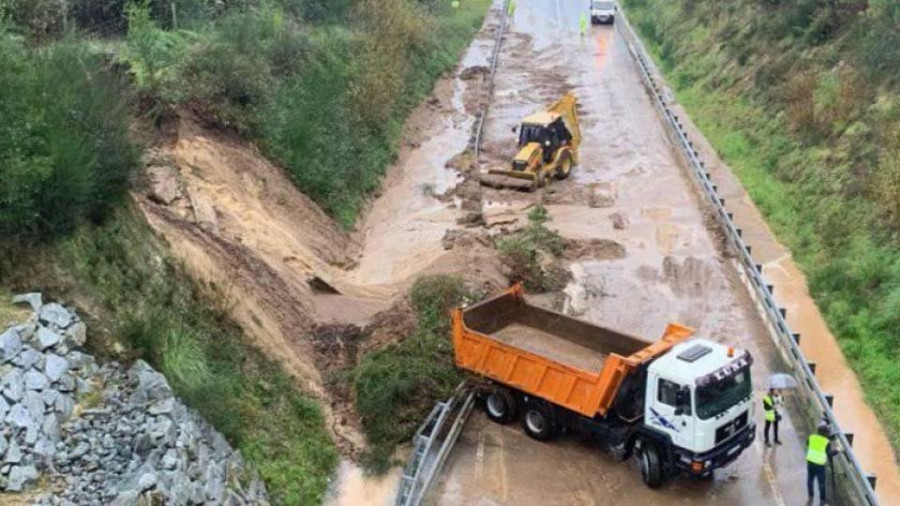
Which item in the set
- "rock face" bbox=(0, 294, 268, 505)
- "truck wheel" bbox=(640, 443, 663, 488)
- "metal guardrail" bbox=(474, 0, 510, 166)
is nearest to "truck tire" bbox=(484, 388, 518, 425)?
"truck wheel" bbox=(640, 443, 663, 488)

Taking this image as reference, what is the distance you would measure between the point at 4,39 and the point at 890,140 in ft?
71.6

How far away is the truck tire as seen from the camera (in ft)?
58.5

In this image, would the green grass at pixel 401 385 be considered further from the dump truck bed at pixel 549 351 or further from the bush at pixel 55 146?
the bush at pixel 55 146

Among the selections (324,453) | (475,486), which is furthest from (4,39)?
(475,486)

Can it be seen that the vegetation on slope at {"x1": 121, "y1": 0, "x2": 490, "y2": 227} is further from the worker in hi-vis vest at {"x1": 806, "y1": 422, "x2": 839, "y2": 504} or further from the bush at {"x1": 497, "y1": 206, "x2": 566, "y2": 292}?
the worker in hi-vis vest at {"x1": 806, "y1": 422, "x2": 839, "y2": 504}

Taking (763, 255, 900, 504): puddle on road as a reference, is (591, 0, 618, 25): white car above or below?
below

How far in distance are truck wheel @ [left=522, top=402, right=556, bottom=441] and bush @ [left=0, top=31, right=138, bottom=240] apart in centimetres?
820

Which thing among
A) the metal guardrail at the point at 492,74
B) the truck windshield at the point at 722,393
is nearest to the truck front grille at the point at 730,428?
the truck windshield at the point at 722,393

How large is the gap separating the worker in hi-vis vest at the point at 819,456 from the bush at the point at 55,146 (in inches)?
478

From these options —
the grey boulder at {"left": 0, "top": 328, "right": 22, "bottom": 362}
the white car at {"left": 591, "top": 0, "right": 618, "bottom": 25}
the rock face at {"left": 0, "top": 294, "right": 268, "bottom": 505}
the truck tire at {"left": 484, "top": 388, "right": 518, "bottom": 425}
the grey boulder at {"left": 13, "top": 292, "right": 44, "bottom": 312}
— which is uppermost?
the grey boulder at {"left": 0, "top": 328, "right": 22, "bottom": 362}

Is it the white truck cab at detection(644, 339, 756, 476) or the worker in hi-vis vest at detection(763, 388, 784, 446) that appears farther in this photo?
the worker in hi-vis vest at detection(763, 388, 784, 446)

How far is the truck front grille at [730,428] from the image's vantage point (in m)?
15.4

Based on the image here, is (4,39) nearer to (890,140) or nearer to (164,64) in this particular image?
(164,64)

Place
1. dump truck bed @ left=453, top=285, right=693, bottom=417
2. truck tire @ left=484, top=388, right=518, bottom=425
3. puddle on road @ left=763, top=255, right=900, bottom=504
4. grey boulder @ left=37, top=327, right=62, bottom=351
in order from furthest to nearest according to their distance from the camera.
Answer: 1. truck tire @ left=484, top=388, right=518, bottom=425
2. puddle on road @ left=763, top=255, right=900, bottom=504
3. dump truck bed @ left=453, top=285, right=693, bottom=417
4. grey boulder @ left=37, top=327, right=62, bottom=351
